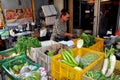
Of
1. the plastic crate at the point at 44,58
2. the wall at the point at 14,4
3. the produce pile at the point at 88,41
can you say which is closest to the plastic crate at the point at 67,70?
the plastic crate at the point at 44,58

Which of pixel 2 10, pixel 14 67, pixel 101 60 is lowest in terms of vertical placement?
pixel 14 67

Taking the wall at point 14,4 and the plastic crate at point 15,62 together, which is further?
the wall at point 14,4

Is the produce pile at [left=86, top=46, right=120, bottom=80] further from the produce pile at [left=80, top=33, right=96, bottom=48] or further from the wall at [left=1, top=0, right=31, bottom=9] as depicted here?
the wall at [left=1, top=0, right=31, bottom=9]

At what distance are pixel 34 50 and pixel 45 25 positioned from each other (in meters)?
3.13

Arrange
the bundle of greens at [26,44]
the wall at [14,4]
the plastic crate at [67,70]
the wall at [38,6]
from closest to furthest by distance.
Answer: the plastic crate at [67,70] → the bundle of greens at [26,44] → the wall at [14,4] → the wall at [38,6]

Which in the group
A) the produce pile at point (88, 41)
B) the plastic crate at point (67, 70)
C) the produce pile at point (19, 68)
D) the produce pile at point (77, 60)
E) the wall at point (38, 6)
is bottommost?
the produce pile at point (19, 68)

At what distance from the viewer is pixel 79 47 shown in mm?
1881

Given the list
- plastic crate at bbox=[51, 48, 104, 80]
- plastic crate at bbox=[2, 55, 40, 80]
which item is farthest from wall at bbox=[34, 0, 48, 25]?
plastic crate at bbox=[51, 48, 104, 80]

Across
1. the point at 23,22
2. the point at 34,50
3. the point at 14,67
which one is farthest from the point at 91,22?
the point at 14,67

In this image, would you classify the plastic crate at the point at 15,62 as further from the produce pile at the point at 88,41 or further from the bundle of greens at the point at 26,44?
the produce pile at the point at 88,41

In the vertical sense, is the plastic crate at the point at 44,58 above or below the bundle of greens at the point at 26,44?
below

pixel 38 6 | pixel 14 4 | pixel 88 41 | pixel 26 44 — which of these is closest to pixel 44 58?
pixel 26 44

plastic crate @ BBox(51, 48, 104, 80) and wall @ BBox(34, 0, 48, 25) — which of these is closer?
plastic crate @ BBox(51, 48, 104, 80)

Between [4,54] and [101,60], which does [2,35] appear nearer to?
[4,54]
